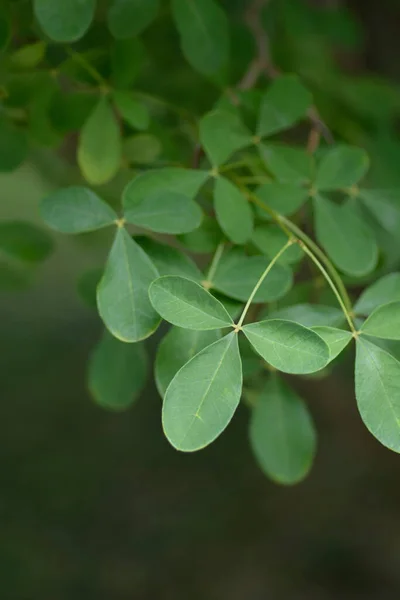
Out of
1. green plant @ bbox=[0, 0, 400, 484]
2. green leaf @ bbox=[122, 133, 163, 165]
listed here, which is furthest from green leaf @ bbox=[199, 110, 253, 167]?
green leaf @ bbox=[122, 133, 163, 165]

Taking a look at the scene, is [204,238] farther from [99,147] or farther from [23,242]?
[23,242]

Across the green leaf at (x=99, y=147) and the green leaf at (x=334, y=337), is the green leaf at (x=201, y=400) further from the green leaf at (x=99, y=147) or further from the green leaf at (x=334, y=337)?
the green leaf at (x=99, y=147)

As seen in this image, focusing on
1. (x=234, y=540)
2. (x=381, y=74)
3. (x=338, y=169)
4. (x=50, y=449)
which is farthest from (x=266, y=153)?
(x=50, y=449)

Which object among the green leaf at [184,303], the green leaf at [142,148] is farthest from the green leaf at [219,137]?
the green leaf at [184,303]

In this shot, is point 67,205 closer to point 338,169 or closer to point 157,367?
point 157,367

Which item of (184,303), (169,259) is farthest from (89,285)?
(184,303)

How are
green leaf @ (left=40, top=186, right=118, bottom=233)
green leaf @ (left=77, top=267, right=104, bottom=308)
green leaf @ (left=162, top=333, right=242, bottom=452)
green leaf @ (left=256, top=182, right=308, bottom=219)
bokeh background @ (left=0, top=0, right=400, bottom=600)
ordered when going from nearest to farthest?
green leaf @ (left=162, top=333, right=242, bottom=452)
green leaf @ (left=40, top=186, right=118, bottom=233)
green leaf @ (left=256, top=182, right=308, bottom=219)
green leaf @ (left=77, top=267, right=104, bottom=308)
bokeh background @ (left=0, top=0, right=400, bottom=600)

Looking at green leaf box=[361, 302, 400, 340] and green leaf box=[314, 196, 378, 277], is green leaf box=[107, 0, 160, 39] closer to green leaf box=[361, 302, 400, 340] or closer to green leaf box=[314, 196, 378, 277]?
green leaf box=[314, 196, 378, 277]

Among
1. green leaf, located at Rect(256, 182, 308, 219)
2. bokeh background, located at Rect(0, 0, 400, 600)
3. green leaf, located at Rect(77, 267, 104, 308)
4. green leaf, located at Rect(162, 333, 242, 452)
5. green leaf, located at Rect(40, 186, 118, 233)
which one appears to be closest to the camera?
green leaf, located at Rect(162, 333, 242, 452)
